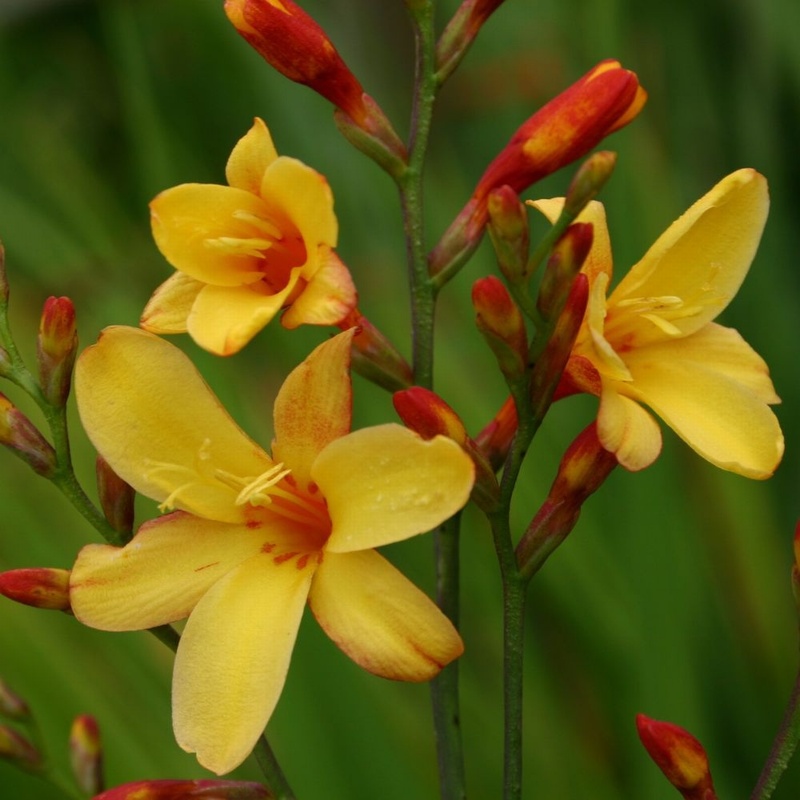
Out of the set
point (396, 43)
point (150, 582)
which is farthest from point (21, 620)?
point (396, 43)

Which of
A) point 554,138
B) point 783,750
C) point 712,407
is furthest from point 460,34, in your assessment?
point 783,750

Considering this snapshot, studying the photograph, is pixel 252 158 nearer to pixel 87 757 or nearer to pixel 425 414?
pixel 425 414

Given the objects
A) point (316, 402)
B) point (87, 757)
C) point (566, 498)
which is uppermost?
point (316, 402)

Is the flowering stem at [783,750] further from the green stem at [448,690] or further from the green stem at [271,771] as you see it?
the green stem at [271,771]

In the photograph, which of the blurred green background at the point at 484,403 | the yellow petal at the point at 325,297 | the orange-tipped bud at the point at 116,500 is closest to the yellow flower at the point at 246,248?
the yellow petal at the point at 325,297

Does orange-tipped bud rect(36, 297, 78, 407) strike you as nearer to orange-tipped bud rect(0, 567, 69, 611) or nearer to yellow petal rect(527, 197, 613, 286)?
orange-tipped bud rect(0, 567, 69, 611)

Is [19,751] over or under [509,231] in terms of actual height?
under

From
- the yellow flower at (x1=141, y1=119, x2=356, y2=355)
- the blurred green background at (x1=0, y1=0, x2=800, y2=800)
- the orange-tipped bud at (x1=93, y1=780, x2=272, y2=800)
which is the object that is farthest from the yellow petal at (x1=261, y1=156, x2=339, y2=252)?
the blurred green background at (x1=0, y1=0, x2=800, y2=800)
